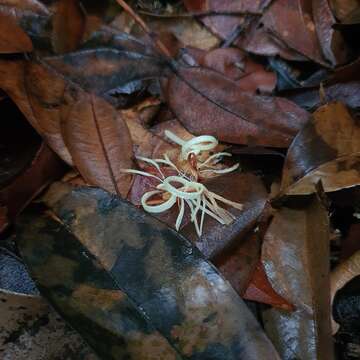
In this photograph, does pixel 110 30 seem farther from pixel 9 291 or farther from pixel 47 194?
pixel 9 291

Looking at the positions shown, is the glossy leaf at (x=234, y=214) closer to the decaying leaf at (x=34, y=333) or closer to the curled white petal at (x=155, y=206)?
the curled white petal at (x=155, y=206)

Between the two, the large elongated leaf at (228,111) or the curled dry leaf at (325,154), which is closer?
the curled dry leaf at (325,154)

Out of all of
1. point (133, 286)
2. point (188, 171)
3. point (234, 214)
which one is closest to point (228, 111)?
point (188, 171)

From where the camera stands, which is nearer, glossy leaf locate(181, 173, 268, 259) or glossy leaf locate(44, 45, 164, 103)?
glossy leaf locate(181, 173, 268, 259)

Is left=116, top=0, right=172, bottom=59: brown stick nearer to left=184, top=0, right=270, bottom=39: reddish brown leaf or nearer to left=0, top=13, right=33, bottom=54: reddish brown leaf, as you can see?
left=184, top=0, right=270, bottom=39: reddish brown leaf

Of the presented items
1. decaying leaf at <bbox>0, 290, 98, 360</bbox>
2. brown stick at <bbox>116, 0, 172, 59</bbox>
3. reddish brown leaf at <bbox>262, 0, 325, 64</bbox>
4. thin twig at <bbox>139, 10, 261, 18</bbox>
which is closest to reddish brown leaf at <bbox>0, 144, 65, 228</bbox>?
decaying leaf at <bbox>0, 290, 98, 360</bbox>

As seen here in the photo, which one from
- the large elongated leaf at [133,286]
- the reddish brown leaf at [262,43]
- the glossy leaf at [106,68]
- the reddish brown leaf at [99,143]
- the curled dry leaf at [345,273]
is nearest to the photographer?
the large elongated leaf at [133,286]

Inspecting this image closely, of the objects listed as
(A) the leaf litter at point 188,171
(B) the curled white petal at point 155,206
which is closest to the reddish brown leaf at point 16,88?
(A) the leaf litter at point 188,171
